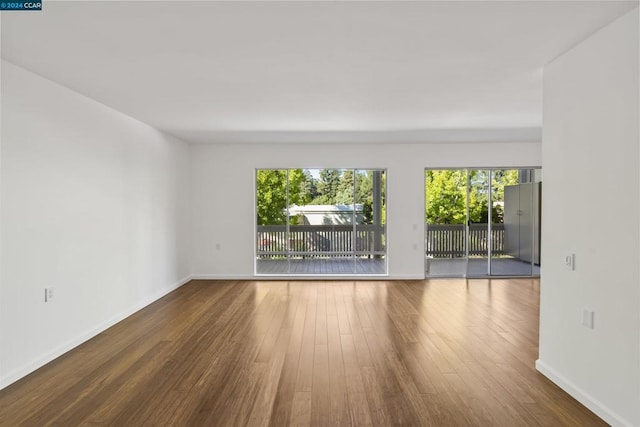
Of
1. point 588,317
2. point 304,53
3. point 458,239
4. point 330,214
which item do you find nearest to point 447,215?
point 458,239

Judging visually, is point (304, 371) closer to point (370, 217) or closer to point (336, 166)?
point (370, 217)

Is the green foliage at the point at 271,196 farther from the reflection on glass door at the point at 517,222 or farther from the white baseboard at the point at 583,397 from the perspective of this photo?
the white baseboard at the point at 583,397

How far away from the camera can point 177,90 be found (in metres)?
3.86

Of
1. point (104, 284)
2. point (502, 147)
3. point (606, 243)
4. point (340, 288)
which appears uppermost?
point (502, 147)

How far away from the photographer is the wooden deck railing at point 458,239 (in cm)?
747

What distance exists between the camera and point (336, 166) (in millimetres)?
7340

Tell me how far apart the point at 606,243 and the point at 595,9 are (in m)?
1.38

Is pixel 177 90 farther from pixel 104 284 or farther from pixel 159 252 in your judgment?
pixel 159 252

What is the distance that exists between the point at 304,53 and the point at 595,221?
2275mm

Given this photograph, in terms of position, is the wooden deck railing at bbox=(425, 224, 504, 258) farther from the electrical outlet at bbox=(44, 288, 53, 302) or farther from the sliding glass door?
the electrical outlet at bbox=(44, 288, 53, 302)

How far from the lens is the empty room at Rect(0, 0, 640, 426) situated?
7.93ft

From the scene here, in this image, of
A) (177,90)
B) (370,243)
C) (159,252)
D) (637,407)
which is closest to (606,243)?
(637,407)

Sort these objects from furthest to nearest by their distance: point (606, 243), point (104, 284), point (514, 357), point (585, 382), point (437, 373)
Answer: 1. point (104, 284)
2. point (514, 357)
3. point (437, 373)
4. point (585, 382)
5. point (606, 243)

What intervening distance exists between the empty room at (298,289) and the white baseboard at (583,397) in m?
0.02
